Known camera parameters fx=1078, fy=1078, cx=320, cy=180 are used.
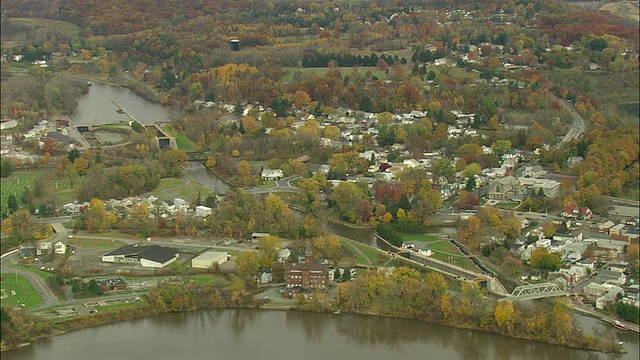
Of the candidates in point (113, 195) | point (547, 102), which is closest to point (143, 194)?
point (113, 195)

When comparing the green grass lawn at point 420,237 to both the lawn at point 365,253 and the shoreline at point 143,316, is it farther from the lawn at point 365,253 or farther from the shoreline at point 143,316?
the shoreline at point 143,316

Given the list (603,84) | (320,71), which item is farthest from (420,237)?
(320,71)

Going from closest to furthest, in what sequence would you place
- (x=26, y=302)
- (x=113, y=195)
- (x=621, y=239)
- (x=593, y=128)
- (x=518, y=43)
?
(x=26, y=302) → (x=621, y=239) → (x=113, y=195) → (x=593, y=128) → (x=518, y=43)

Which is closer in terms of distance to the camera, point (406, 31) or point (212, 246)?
point (212, 246)

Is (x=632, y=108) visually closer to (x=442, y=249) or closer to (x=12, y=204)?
(x=442, y=249)

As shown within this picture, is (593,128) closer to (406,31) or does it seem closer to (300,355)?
(300,355)

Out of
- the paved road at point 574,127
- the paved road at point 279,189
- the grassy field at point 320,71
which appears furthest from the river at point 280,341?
the grassy field at point 320,71

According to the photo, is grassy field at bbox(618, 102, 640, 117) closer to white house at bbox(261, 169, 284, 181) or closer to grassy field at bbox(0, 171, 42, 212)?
white house at bbox(261, 169, 284, 181)
